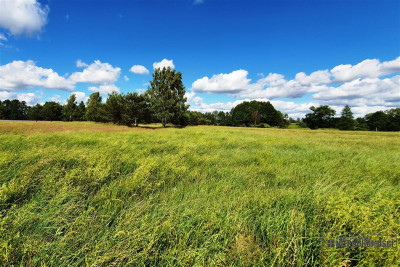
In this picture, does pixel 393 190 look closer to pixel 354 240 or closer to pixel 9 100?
pixel 354 240

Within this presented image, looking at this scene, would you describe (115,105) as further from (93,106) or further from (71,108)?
(71,108)

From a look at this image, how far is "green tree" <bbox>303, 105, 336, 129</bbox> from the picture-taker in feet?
241

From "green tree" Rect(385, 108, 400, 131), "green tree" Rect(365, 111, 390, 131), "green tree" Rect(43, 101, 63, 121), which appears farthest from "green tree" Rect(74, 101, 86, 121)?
"green tree" Rect(385, 108, 400, 131)

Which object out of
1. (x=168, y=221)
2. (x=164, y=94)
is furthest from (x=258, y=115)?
(x=168, y=221)

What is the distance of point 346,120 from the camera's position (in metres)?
70.6

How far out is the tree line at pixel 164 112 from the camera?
36.3 metres

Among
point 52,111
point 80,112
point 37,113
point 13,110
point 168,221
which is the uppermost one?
point 13,110

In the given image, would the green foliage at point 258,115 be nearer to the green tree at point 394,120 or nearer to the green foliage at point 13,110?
the green tree at point 394,120

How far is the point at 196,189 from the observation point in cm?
349

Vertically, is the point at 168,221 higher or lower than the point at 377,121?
lower

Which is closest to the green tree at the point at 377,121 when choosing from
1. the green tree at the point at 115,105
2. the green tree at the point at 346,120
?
the green tree at the point at 346,120

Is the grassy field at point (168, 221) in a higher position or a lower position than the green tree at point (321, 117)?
lower

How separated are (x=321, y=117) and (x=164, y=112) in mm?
80253

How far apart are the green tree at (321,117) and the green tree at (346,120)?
3366 millimetres
